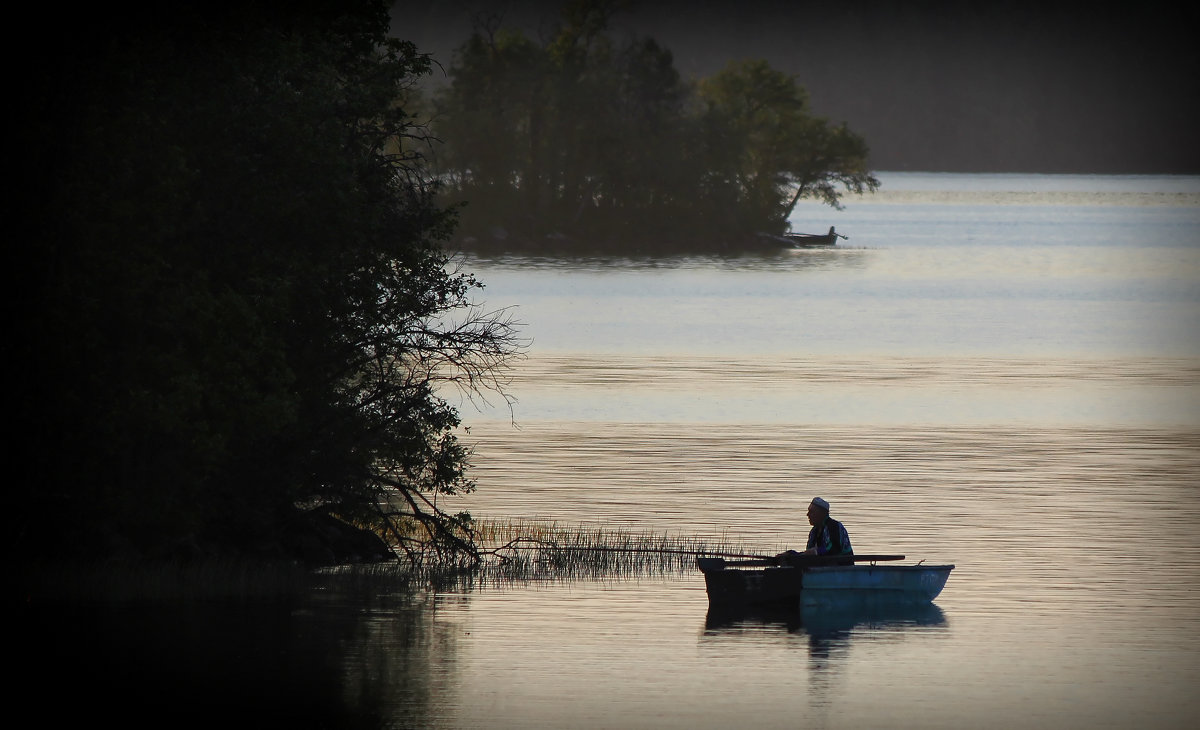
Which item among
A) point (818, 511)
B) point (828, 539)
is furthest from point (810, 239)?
point (818, 511)

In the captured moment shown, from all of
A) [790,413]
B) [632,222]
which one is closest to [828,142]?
[632,222]

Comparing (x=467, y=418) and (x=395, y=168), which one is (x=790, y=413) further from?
(x=395, y=168)

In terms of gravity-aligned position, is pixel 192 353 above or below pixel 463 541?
above

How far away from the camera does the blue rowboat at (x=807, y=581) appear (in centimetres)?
2617

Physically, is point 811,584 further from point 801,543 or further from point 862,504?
point 862,504

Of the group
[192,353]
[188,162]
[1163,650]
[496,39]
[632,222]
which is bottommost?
[1163,650]

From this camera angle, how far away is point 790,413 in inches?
2126

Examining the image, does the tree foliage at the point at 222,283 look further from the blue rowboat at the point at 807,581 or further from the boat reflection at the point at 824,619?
the boat reflection at the point at 824,619

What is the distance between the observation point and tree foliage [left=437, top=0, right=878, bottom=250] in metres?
146

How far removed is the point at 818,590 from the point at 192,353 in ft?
30.4

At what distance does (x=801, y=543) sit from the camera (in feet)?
107

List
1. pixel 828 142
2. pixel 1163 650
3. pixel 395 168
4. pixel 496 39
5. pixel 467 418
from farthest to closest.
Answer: pixel 828 142, pixel 496 39, pixel 467 418, pixel 395 168, pixel 1163 650

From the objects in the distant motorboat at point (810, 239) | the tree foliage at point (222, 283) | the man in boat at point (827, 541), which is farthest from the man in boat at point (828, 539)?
the distant motorboat at point (810, 239)

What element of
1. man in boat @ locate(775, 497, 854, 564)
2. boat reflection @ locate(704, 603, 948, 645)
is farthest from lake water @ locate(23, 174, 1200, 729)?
man in boat @ locate(775, 497, 854, 564)
